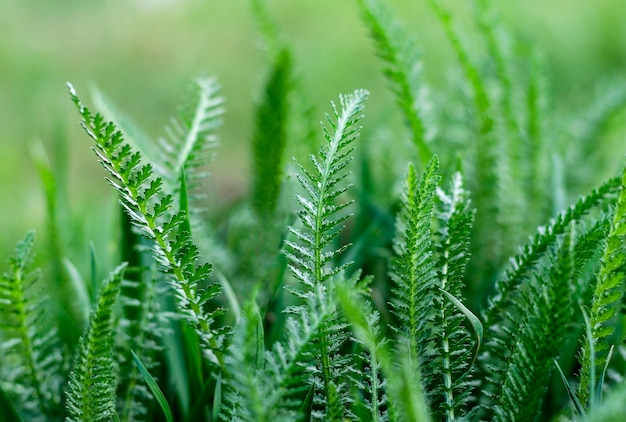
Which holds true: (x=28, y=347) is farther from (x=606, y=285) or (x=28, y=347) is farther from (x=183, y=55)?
(x=183, y=55)

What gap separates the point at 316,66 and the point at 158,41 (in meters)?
0.75

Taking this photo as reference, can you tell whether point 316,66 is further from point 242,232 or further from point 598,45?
point 242,232

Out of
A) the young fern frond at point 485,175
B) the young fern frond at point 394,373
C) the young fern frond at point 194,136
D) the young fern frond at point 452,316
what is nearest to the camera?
the young fern frond at point 394,373

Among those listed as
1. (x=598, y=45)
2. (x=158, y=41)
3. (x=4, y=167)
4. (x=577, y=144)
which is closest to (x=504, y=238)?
(x=577, y=144)

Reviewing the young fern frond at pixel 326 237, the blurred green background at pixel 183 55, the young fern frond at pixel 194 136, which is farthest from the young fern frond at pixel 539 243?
the blurred green background at pixel 183 55

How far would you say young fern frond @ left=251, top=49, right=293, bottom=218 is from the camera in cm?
63

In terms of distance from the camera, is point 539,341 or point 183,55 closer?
point 539,341

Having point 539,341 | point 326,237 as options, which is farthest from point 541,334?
point 326,237

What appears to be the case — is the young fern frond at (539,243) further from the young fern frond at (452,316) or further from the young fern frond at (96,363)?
the young fern frond at (96,363)

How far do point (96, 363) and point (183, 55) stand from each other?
2.06 meters

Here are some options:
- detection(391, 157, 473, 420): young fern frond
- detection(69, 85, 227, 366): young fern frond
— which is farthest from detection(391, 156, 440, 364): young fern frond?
detection(69, 85, 227, 366): young fern frond

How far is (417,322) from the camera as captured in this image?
0.41 m

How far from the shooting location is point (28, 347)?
1.60 ft

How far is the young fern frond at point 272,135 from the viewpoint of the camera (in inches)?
24.8
